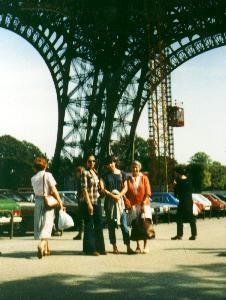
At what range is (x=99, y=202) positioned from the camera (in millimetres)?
10180

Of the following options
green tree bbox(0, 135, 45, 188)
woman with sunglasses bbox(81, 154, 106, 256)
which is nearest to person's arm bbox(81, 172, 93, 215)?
woman with sunglasses bbox(81, 154, 106, 256)

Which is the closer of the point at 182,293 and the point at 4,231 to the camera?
the point at 182,293

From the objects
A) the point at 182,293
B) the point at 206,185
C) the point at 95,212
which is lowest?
the point at 182,293

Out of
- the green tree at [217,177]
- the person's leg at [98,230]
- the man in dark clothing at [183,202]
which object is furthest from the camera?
the green tree at [217,177]

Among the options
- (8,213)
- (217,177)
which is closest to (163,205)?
(8,213)

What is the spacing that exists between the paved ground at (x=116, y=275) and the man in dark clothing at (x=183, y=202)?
248 centimetres

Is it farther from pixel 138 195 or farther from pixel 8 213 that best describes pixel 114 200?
pixel 8 213

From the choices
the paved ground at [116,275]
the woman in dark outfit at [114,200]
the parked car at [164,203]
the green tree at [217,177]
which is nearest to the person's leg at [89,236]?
the paved ground at [116,275]

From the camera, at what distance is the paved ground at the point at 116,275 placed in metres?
6.23

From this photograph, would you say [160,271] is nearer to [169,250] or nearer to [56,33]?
[169,250]

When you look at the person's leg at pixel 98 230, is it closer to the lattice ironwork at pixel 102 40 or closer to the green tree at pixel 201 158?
the lattice ironwork at pixel 102 40

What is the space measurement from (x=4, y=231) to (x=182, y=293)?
13.4 m

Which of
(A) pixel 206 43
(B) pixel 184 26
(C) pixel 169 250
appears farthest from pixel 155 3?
(C) pixel 169 250

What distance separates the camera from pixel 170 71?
37031 mm
